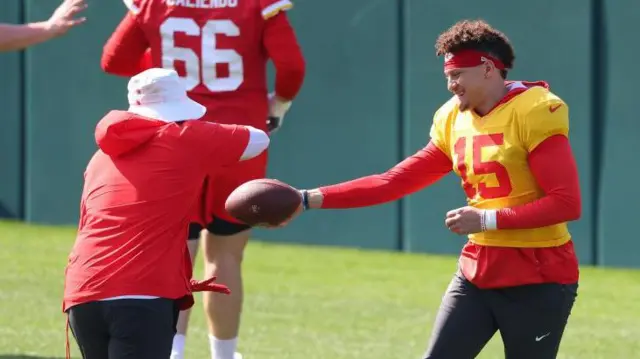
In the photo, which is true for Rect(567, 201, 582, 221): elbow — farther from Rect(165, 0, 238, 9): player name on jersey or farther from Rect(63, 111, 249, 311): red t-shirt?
Rect(165, 0, 238, 9): player name on jersey

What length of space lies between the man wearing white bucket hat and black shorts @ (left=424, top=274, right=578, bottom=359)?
951 mm

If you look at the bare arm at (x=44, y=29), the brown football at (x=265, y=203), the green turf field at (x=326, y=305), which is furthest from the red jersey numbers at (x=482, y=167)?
the green turf field at (x=326, y=305)

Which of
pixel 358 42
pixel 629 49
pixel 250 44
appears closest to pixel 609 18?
pixel 629 49

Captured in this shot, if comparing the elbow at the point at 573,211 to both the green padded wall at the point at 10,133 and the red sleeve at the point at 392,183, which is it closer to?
the red sleeve at the point at 392,183

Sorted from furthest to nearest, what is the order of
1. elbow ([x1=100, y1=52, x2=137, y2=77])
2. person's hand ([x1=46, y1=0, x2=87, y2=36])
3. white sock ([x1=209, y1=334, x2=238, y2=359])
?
elbow ([x1=100, y1=52, x2=137, y2=77]) → white sock ([x1=209, y1=334, x2=238, y2=359]) → person's hand ([x1=46, y1=0, x2=87, y2=36])

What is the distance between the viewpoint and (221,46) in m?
6.90

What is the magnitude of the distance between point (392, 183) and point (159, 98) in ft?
3.20

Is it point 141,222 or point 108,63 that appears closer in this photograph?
point 141,222

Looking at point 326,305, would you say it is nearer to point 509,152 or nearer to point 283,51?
point 283,51

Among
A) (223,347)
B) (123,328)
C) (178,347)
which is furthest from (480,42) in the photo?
(178,347)

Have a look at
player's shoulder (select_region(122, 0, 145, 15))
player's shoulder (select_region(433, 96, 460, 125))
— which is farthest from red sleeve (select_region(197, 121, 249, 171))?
player's shoulder (select_region(122, 0, 145, 15))

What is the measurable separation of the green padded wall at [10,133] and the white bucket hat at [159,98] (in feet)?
24.6

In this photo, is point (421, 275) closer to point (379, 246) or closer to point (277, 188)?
point (379, 246)

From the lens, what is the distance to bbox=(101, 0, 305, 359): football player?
22.3 feet
